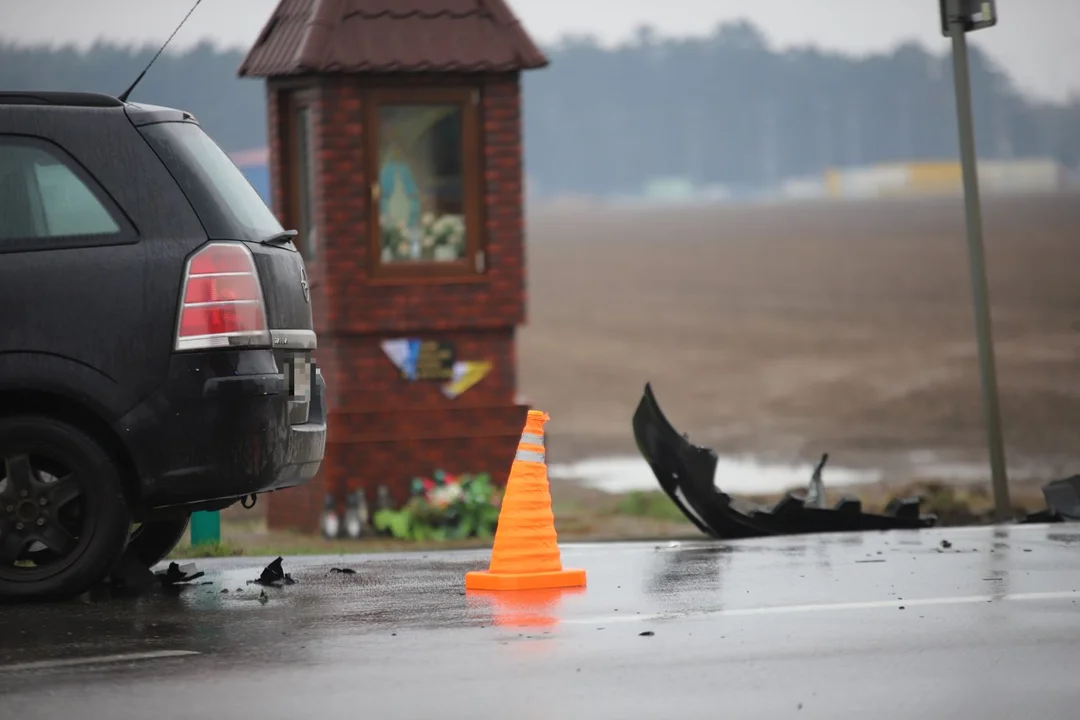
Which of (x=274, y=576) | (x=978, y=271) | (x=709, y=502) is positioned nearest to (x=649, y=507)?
(x=978, y=271)

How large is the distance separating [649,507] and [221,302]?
29.8 ft

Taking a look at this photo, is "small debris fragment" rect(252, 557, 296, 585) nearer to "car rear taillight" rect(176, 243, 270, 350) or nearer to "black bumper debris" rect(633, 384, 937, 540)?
"car rear taillight" rect(176, 243, 270, 350)

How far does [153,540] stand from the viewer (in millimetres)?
10039

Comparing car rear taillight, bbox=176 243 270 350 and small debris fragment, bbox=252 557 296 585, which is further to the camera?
small debris fragment, bbox=252 557 296 585

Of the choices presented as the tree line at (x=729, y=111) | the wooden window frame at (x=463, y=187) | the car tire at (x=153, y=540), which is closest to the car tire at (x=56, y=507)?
the car tire at (x=153, y=540)

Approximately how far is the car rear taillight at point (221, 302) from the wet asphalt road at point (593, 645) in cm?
109

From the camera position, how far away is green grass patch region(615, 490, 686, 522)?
16.8 meters

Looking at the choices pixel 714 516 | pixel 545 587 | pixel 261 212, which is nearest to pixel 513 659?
pixel 545 587

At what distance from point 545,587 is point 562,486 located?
11.2 metres

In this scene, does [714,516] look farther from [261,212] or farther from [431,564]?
[261,212]

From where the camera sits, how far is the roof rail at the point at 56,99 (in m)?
8.95

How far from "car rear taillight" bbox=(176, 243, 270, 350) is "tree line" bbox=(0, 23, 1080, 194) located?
372ft

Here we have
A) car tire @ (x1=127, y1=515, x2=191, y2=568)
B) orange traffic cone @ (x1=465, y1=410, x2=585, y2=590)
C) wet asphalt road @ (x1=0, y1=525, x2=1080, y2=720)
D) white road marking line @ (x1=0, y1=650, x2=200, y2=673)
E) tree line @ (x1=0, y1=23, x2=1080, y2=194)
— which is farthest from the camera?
tree line @ (x1=0, y1=23, x2=1080, y2=194)

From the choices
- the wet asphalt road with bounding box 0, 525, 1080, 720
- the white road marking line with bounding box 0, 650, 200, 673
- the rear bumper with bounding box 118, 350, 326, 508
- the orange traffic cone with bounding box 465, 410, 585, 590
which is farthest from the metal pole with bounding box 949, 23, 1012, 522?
the white road marking line with bounding box 0, 650, 200, 673
